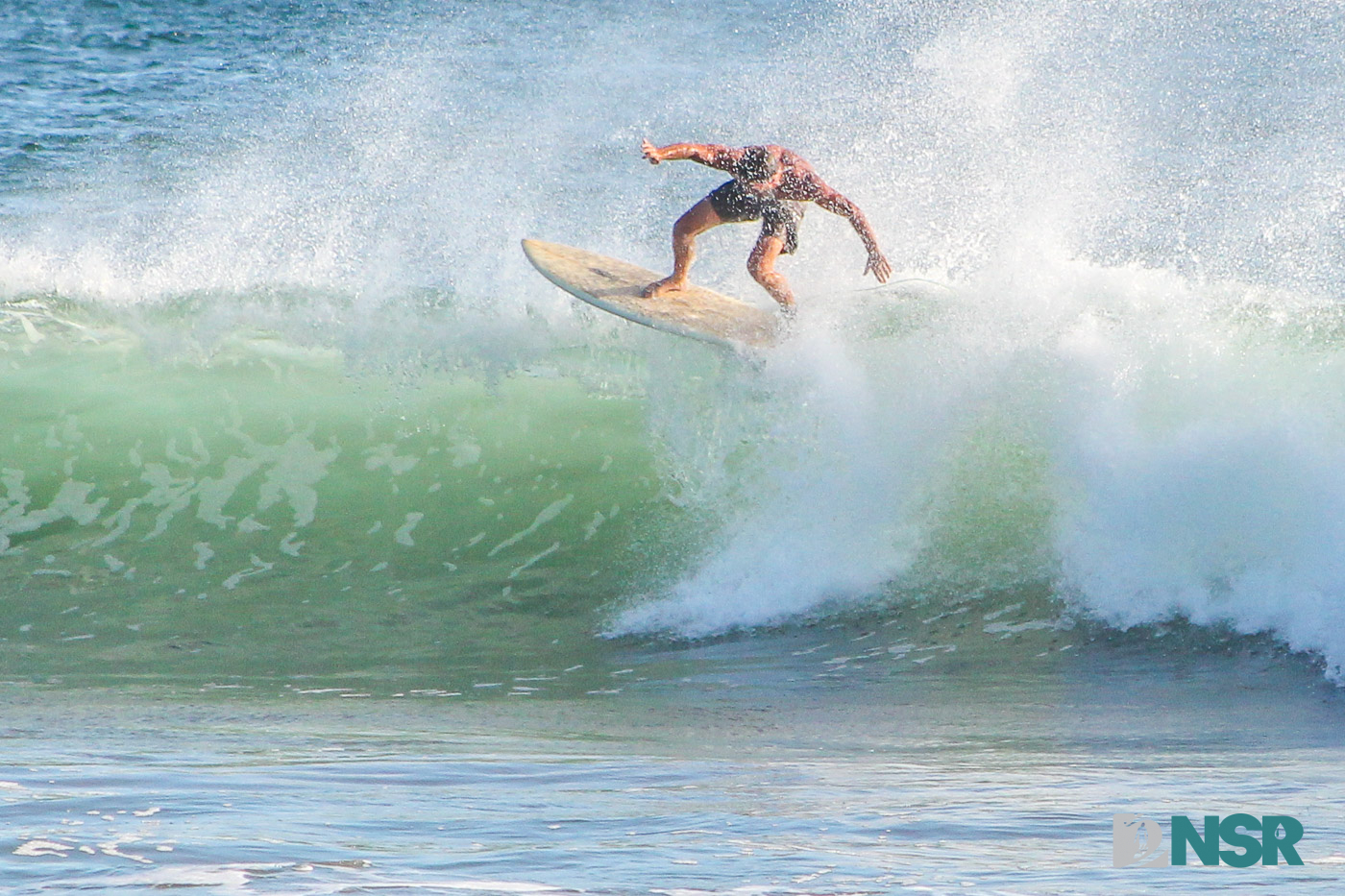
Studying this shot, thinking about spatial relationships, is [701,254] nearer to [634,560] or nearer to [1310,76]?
[634,560]

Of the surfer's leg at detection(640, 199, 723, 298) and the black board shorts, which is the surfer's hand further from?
the surfer's leg at detection(640, 199, 723, 298)

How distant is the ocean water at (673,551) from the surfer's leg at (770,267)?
9.8 inches

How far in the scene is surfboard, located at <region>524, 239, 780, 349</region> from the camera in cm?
767

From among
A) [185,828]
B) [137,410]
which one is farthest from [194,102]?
[185,828]

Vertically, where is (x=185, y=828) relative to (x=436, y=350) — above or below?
below

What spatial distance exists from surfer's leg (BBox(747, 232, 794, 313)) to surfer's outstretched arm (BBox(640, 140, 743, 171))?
1.50ft

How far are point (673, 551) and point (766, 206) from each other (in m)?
1.92

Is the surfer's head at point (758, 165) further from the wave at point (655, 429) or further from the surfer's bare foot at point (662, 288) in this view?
the wave at point (655, 429)

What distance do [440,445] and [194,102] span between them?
47.1ft

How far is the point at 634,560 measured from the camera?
7914 mm

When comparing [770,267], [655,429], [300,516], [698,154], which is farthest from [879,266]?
[300,516]

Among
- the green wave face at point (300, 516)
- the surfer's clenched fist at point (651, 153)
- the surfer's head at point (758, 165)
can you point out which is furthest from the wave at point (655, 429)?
the surfer's clenched fist at point (651, 153)

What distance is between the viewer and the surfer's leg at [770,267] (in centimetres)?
772
